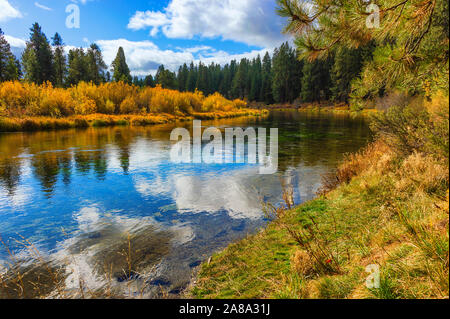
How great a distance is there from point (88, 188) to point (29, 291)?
476cm

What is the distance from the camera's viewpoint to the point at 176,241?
4.85 metres

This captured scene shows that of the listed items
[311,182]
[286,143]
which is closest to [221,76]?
[286,143]

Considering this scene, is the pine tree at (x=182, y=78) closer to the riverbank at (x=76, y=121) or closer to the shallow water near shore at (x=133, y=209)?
the riverbank at (x=76, y=121)

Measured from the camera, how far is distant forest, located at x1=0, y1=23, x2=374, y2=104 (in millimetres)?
51781

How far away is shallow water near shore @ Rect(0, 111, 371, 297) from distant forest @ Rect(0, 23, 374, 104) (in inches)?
984

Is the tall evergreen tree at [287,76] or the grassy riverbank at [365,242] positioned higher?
the tall evergreen tree at [287,76]

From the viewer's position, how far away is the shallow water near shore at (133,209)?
4.10 metres

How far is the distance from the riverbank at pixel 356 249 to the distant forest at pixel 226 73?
29.3 m

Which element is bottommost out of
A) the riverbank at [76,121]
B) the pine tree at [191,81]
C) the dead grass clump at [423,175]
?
the dead grass clump at [423,175]

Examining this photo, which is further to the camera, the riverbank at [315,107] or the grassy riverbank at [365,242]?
the riverbank at [315,107]

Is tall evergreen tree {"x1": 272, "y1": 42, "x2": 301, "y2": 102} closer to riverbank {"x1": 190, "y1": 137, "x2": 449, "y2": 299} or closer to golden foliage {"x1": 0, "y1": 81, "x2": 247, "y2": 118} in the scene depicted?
golden foliage {"x1": 0, "y1": 81, "x2": 247, "y2": 118}

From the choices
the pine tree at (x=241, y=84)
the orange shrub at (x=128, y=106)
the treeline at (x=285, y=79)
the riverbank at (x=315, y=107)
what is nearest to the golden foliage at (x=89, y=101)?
the orange shrub at (x=128, y=106)
